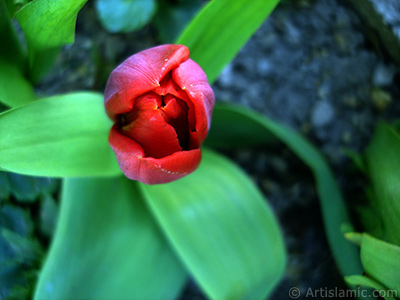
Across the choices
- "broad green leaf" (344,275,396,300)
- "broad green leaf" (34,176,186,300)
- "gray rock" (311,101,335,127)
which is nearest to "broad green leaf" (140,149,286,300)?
"broad green leaf" (34,176,186,300)

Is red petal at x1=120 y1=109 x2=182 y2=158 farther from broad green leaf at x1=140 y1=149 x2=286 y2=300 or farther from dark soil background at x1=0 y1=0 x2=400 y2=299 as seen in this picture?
dark soil background at x1=0 y1=0 x2=400 y2=299

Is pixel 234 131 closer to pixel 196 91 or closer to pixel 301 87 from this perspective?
pixel 301 87

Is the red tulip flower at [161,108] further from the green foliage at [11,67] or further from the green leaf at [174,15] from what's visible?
the green leaf at [174,15]

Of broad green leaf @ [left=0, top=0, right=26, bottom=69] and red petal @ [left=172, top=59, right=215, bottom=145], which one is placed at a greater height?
red petal @ [left=172, top=59, right=215, bottom=145]

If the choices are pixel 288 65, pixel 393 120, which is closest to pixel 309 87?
pixel 288 65

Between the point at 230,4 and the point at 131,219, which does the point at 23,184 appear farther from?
the point at 230,4

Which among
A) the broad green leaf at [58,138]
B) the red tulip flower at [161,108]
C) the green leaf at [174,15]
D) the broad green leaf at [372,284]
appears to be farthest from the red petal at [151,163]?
the green leaf at [174,15]
